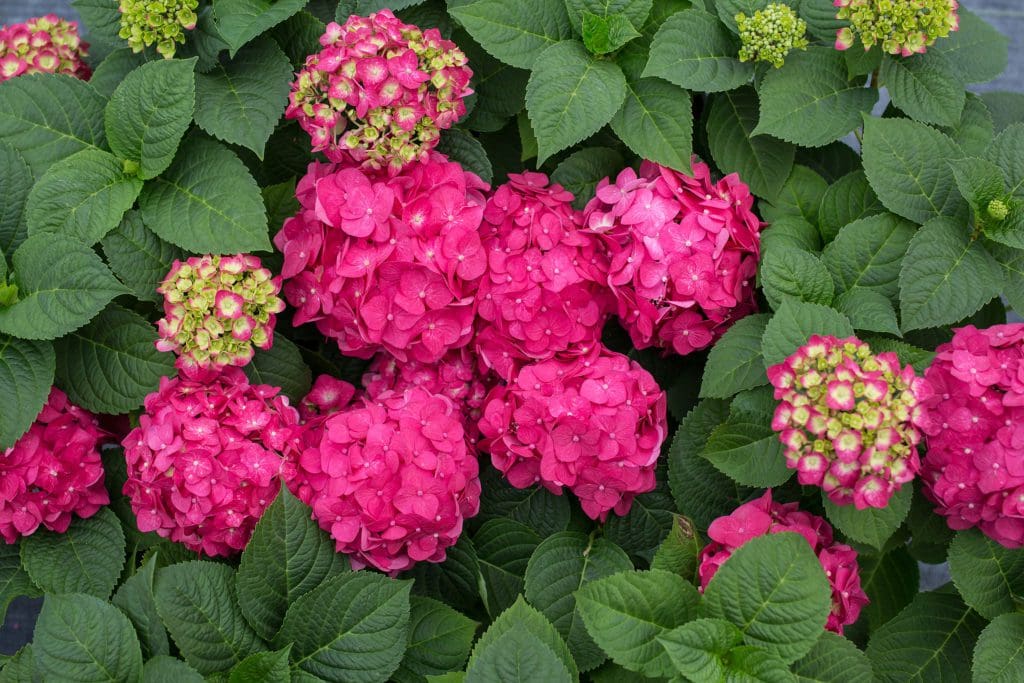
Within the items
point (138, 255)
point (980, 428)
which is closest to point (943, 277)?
point (980, 428)

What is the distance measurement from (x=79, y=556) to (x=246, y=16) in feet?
2.33

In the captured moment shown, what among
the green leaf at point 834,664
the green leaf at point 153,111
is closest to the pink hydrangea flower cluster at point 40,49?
the green leaf at point 153,111

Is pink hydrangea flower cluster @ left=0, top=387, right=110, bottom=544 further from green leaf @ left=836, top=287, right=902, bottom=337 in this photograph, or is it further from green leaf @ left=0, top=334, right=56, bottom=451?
green leaf @ left=836, top=287, right=902, bottom=337

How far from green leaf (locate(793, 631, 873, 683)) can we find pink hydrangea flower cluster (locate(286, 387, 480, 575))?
1.40 ft

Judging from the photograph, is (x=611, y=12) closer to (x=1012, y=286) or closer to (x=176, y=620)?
(x=1012, y=286)

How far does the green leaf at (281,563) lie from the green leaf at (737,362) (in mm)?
487

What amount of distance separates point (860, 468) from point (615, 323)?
0.46m

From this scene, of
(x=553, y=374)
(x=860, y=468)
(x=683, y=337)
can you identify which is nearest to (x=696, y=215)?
(x=683, y=337)

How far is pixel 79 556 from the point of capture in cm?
131

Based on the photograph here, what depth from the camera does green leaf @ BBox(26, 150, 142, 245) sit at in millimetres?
1278

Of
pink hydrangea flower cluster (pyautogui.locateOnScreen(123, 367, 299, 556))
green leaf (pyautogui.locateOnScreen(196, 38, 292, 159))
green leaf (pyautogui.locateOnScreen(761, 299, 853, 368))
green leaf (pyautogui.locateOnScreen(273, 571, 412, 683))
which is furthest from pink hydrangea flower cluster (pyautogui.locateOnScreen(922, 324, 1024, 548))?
green leaf (pyautogui.locateOnScreen(196, 38, 292, 159))

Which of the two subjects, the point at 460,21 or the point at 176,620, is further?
the point at 460,21

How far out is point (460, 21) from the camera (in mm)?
1305

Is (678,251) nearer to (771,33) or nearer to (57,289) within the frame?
(771,33)
